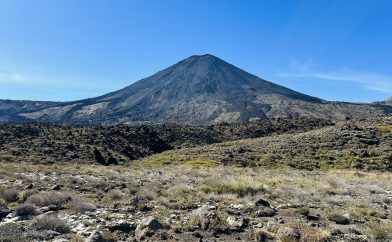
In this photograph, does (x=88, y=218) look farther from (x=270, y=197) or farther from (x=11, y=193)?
(x=270, y=197)

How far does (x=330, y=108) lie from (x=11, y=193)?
153125 mm

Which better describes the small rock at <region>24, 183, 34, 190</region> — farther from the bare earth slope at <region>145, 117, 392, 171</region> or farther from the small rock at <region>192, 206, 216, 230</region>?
the bare earth slope at <region>145, 117, 392, 171</region>

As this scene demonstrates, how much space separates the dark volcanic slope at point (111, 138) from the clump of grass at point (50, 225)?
31.4 meters

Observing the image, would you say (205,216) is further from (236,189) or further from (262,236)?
(236,189)

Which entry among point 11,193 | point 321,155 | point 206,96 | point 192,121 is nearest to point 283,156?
point 321,155

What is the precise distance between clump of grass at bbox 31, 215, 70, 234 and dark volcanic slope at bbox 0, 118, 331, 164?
103ft

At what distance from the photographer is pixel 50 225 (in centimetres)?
1109

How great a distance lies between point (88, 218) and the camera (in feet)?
41.2

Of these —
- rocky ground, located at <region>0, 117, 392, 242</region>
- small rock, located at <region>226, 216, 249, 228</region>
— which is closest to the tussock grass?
rocky ground, located at <region>0, 117, 392, 242</region>

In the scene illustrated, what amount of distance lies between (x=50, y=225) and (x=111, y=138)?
51201 millimetres

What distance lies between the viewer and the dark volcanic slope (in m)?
47.4

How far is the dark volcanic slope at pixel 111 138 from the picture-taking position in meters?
47.4

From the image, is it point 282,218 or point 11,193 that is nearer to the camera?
point 282,218

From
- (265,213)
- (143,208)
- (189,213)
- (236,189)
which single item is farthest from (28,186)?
(265,213)
